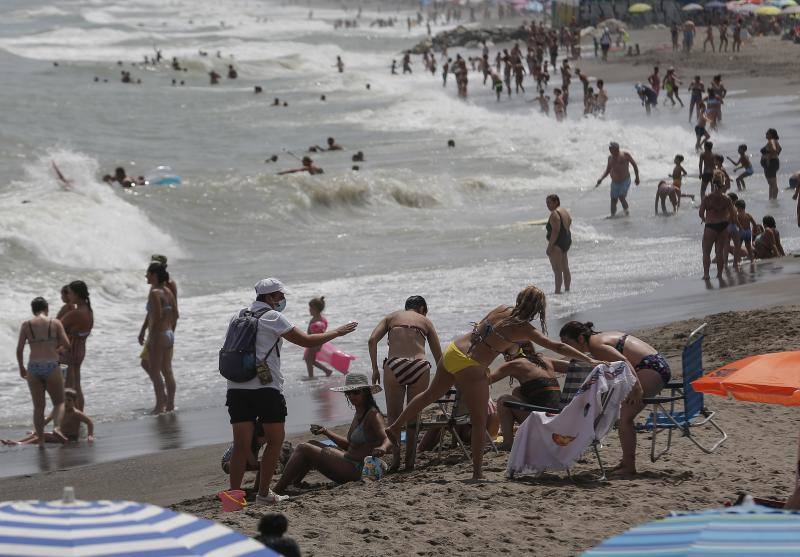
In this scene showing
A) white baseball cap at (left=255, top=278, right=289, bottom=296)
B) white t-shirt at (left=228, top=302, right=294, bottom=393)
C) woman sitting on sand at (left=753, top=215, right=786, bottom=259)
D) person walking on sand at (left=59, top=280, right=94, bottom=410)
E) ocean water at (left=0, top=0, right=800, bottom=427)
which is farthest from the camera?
woman sitting on sand at (left=753, top=215, right=786, bottom=259)

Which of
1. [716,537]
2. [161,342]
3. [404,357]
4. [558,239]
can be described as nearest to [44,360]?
[161,342]

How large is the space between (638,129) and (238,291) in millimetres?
16054

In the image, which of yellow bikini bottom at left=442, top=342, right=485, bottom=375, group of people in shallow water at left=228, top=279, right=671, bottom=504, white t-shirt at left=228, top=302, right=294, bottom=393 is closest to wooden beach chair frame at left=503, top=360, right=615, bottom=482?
group of people in shallow water at left=228, top=279, right=671, bottom=504

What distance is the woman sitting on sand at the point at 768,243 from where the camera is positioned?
49.8 feet

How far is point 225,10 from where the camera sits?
108 m

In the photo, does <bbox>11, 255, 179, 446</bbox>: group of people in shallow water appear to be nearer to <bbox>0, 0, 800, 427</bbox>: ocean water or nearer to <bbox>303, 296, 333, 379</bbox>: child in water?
<bbox>0, 0, 800, 427</bbox>: ocean water

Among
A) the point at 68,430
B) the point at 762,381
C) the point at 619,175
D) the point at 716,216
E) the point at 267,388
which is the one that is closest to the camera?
the point at 762,381

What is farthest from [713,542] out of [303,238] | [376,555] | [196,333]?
[303,238]

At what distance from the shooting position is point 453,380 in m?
7.16

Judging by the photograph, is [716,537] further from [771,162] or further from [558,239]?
[771,162]

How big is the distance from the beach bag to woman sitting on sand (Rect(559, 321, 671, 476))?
168 centimetres

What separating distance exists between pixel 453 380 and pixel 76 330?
4.43 metres

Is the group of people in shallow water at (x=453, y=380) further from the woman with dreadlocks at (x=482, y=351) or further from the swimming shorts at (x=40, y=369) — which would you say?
the swimming shorts at (x=40, y=369)

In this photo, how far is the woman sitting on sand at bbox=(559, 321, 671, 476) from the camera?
7137mm
